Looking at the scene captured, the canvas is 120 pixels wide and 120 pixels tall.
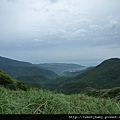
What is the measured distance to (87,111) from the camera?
448cm

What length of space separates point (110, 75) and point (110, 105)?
503 feet

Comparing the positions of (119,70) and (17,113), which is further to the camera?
(119,70)

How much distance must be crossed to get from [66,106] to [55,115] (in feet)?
1.76

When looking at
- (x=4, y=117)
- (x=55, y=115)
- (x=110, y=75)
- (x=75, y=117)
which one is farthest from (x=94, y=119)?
(x=110, y=75)

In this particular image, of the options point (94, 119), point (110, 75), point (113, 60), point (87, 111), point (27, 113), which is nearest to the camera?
point (94, 119)

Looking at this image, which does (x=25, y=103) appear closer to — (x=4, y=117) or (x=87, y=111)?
(x=4, y=117)

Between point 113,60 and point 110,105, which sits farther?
point 113,60

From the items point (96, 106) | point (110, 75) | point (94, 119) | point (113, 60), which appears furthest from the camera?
point (113, 60)

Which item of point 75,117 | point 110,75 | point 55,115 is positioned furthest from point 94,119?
point 110,75

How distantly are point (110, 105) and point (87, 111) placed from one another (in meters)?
0.54

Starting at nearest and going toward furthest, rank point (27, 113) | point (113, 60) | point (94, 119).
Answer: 1. point (94, 119)
2. point (27, 113)
3. point (113, 60)

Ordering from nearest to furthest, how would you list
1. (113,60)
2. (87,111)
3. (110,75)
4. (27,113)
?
(27,113) → (87,111) → (110,75) → (113,60)

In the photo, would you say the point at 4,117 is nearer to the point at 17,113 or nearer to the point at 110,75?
the point at 17,113

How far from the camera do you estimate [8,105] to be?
4277 mm
